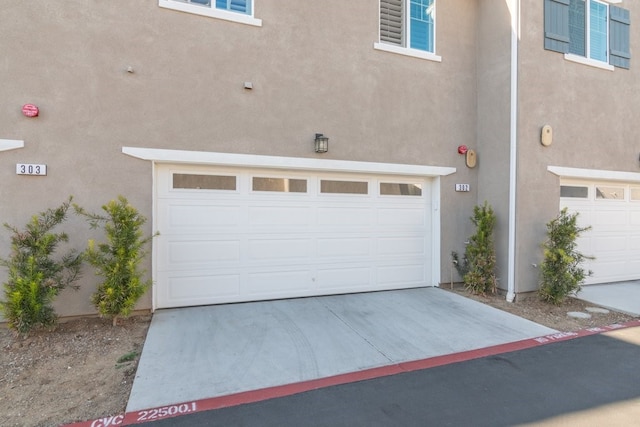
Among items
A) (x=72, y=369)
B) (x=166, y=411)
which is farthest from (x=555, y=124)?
(x=72, y=369)

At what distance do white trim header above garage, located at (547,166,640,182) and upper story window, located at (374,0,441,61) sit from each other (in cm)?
315

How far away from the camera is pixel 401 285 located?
693cm

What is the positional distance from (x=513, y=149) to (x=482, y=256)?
6.59 feet

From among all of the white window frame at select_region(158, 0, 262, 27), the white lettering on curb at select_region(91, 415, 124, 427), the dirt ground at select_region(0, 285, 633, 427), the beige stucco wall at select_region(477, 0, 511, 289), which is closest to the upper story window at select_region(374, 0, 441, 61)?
the beige stucco wall at select_region(477, 0, 511, 289)

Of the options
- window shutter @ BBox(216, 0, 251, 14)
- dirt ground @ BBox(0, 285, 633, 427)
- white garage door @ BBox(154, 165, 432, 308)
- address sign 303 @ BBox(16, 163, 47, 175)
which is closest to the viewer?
dirt ground @ BBox(0, 285, 633, 427)

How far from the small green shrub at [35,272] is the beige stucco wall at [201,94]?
33 centimetres

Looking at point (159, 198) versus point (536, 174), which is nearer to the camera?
point (159, 198)

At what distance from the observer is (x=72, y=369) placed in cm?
374

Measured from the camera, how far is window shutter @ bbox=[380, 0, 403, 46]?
6781 mm

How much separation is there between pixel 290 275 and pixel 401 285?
7.37 feet

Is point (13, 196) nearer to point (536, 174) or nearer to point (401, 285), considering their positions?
point (401, 285)

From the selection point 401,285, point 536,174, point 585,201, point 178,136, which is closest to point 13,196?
point 178,136

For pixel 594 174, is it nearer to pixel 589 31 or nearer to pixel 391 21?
pixel 589 31

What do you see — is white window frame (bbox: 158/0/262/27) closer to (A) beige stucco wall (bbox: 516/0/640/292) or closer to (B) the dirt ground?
(B) the dirt ground
